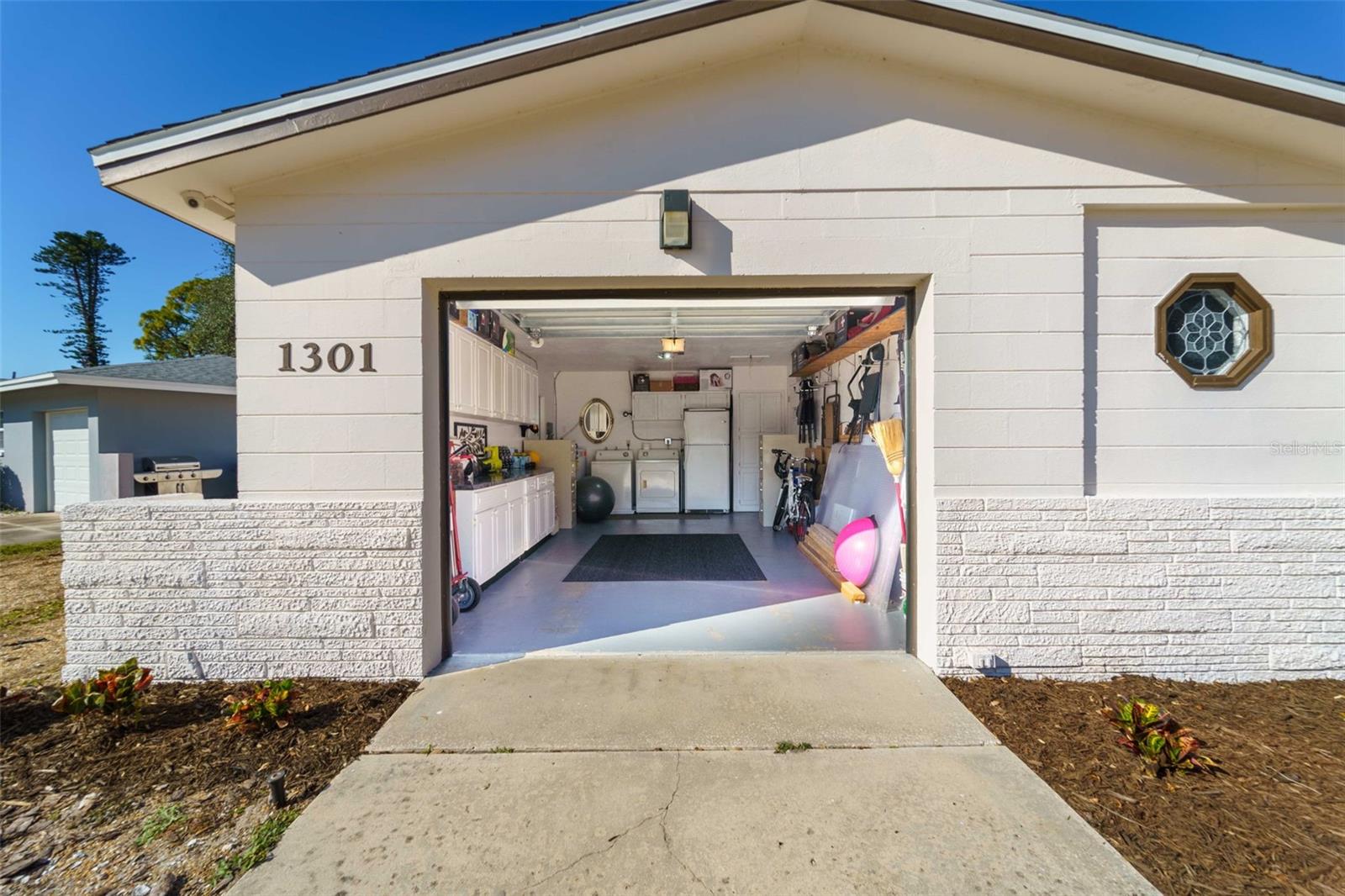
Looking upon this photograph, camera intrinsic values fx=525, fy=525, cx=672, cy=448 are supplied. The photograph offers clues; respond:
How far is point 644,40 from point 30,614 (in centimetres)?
565

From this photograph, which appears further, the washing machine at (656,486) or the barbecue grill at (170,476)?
the washing machine at (656,486)

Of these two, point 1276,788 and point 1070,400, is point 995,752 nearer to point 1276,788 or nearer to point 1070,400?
point 1276,788

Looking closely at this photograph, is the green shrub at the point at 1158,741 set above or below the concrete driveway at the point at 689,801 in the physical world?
above

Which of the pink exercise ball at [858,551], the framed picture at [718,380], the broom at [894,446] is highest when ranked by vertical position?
the framed picture at [718,380]

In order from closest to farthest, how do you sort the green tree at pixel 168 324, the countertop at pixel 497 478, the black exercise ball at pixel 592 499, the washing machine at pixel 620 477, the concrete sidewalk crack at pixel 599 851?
1. the concrete sidewalk crack at pixel 599 851
2. the countertop at pixel 497 478
3. the black exercise ball at pixel 592 499
4. the washing machine at pixel 620 477
5. the green tree at pixel 168 324

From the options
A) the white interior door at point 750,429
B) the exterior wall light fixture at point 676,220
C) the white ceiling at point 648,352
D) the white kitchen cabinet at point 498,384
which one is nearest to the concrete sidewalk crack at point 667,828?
the exterior wall light fixture at point 676,220

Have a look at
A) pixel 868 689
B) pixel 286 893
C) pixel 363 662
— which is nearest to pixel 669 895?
pixel 286 893

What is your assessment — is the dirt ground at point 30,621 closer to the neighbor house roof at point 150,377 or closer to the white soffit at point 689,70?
the white soffit at point 689,70

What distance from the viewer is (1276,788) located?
1.89 meters

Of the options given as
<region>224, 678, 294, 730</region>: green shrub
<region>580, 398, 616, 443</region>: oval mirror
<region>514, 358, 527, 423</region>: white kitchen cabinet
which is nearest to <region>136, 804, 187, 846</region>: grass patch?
<region>224, 678, 294, 730</region>: green shrub

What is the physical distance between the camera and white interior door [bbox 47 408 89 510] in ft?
27.7

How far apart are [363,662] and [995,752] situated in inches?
115

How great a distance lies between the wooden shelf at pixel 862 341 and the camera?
389 centimetres

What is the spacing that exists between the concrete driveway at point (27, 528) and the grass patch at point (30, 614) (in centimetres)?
379
